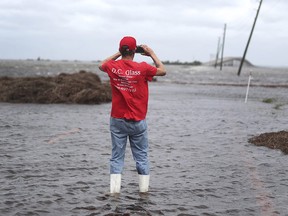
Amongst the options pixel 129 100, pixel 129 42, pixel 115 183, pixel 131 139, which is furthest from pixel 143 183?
pixel 129 42

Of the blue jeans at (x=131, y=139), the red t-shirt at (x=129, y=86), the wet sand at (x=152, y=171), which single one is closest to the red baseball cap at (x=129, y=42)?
the red t-shirt at (x=129, y=86)

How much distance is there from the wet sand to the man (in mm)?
550

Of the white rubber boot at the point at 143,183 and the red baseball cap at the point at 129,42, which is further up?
the red baseball cap at the point at 129,42

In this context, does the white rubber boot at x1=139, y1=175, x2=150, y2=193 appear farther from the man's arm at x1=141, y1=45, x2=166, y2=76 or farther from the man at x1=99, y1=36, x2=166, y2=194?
the man's arm at x1=141, y1=45, x2=166, y2=76

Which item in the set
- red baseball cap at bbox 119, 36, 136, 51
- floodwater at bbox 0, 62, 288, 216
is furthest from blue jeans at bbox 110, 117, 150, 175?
red baseball cap at bbox 119, 36, 136, 51

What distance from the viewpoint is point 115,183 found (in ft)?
18.9

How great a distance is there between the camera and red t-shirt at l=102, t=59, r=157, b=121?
17.7ft

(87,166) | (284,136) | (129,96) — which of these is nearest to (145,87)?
(129,96)

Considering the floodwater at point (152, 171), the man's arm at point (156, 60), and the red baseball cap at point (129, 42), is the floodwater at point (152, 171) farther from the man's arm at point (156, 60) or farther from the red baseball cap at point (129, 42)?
the red baseball cap at point (129, 42)

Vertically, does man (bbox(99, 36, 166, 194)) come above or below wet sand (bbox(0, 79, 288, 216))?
above

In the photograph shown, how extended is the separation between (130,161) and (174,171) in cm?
111

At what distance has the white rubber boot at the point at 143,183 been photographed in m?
5.83

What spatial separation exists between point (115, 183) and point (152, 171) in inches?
64.0

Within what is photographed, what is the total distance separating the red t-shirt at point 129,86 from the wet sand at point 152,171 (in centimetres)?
125
